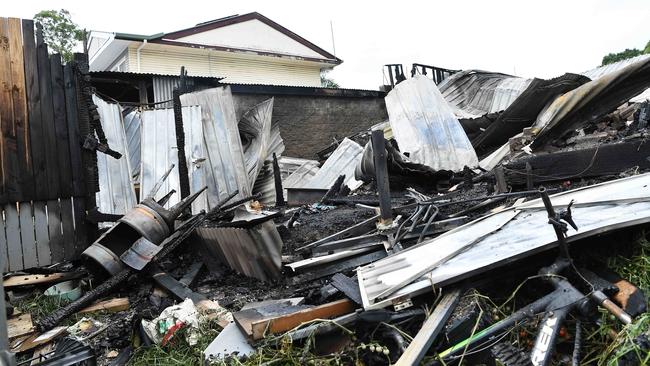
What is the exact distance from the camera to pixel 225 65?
641 inches

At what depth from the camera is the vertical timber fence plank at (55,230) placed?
4.36 meters

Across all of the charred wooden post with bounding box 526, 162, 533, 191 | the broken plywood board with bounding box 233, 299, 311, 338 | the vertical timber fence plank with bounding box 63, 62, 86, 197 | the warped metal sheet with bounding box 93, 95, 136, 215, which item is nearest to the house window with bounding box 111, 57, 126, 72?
the warped metal sheet with bounding box 93, 95, 136, 215

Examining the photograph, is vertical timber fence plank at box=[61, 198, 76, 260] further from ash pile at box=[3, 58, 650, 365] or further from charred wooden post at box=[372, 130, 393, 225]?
charred wooden post at box=[372, 130, 393, 225]

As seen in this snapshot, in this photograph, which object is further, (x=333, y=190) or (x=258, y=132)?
(x=258, y=132)

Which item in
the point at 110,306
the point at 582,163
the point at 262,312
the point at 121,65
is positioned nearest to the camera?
the point at 262,312

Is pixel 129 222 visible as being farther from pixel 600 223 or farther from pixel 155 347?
pixel 600 223

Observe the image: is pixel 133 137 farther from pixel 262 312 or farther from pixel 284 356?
pixel 284 356

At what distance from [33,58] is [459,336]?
15.3 ft

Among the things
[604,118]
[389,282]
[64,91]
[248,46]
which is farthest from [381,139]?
[248,46]

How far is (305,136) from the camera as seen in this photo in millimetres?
11453

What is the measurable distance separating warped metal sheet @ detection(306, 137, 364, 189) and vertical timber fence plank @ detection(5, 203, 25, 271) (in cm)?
551

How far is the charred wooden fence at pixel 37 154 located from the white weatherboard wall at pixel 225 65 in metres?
10.9

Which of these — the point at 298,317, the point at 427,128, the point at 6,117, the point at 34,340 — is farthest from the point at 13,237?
the point at 427,128

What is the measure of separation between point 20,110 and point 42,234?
4.15 feet
